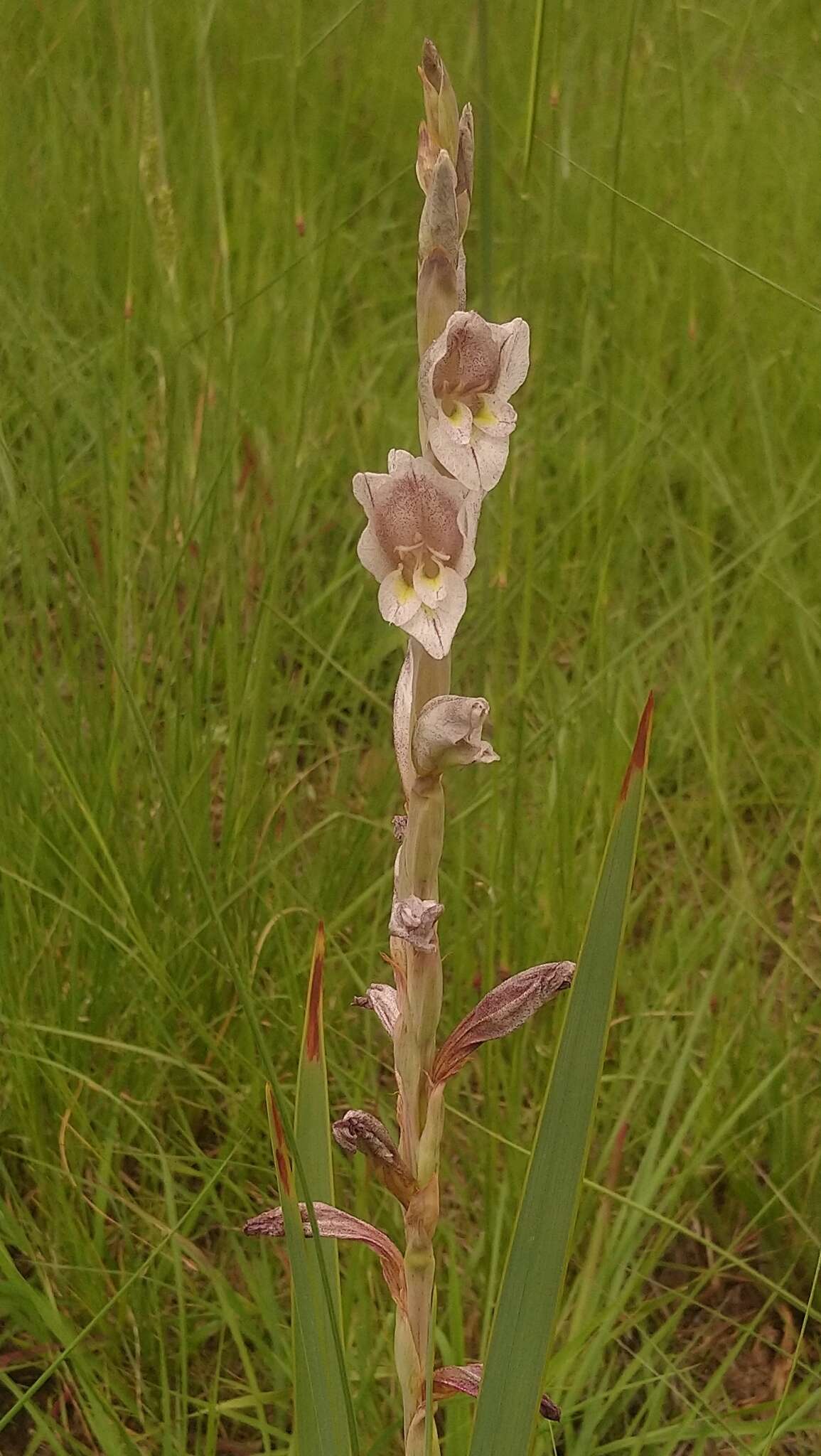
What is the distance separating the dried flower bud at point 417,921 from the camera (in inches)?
30.6

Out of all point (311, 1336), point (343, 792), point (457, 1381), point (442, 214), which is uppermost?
point (442, 214)

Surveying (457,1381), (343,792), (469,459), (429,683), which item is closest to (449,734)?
(429,683)

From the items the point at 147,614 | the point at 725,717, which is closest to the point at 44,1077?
the point at 147,614

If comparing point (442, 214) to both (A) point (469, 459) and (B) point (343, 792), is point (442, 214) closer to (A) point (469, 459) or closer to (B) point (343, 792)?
(A) point (469, 459)

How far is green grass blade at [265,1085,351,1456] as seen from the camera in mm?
778

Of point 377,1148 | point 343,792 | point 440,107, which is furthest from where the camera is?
point 343,792

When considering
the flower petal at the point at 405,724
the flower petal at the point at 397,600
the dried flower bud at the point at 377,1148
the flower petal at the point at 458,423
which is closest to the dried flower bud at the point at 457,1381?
the dried flower bud at the point at 377,1148

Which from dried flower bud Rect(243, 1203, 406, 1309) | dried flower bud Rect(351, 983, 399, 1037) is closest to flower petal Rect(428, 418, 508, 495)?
dried flower bud Rect(351, 983, 399, 1037)

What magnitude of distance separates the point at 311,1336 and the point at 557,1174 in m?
0.19

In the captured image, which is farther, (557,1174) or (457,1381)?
(457,1381)

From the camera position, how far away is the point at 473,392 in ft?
2.60

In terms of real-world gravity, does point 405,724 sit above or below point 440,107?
below

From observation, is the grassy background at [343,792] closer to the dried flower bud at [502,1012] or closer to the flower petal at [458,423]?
the dried flower bud at [502,1012]

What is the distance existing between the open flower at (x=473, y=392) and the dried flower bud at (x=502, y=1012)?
0.32m
